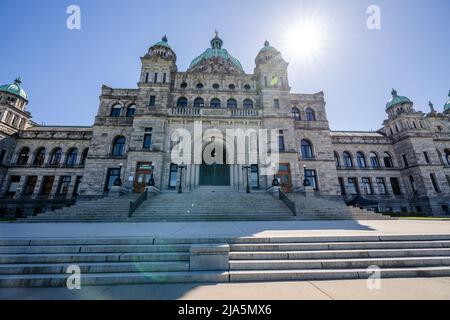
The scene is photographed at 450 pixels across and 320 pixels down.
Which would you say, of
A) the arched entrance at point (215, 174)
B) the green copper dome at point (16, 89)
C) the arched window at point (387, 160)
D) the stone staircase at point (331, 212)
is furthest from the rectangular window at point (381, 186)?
the green copper dome at point (16, 89)

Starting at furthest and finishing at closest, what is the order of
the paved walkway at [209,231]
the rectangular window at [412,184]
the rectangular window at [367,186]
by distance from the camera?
the rectangular window at [367,186] → the rectangular window at [412,184] → the paved walkway at [209,231]

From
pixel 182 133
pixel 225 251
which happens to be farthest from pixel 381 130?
pixel 225 251

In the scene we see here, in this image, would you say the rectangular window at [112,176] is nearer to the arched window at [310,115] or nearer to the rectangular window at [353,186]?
the arched window at [310,115]

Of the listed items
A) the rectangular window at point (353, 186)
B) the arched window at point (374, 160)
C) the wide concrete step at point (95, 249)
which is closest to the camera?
the wide concrete step at point (95, 249)

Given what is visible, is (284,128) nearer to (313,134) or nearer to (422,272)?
(313,134)

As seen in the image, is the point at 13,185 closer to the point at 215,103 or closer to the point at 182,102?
the point at 182,102

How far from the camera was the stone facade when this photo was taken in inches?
824

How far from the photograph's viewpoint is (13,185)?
84.0ft

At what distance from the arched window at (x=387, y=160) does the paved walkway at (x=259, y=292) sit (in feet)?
114

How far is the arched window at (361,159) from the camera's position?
30.2m

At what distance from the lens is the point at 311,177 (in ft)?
75.4

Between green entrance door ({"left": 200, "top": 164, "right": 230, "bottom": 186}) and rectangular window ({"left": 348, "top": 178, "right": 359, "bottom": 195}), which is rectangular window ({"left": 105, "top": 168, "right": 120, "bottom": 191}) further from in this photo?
rectangular window ({"left": 348, "top": 178, "right": 359, "bottom": 195})

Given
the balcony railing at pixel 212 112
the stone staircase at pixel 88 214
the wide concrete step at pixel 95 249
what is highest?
the balcony railing at pixel 212 112

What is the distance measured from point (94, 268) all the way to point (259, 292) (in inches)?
143
